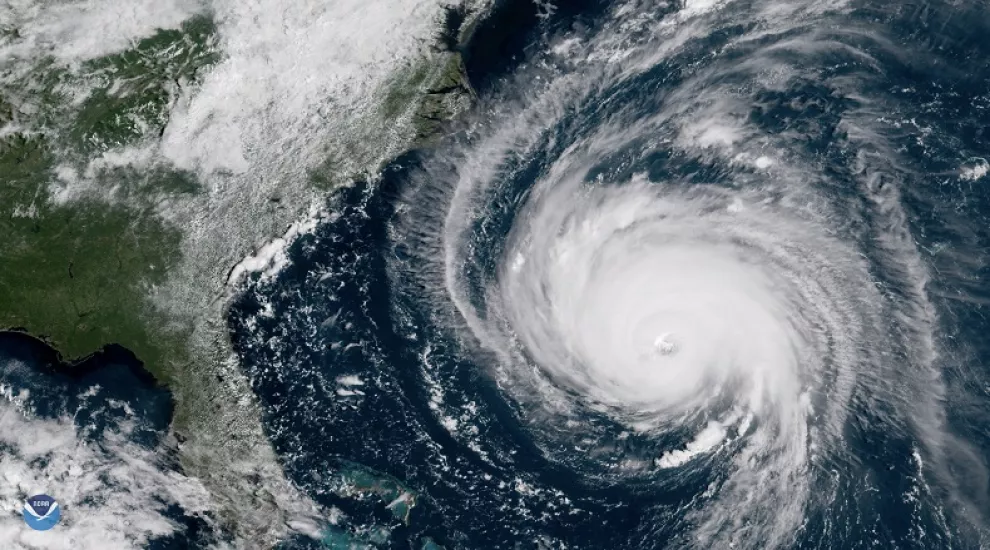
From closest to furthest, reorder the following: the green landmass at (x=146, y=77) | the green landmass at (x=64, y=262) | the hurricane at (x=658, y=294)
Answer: the hurricane at (x=658, y=294) < the green landmass at (x=146, y=77) < the green landmass at (x=64, y=262)

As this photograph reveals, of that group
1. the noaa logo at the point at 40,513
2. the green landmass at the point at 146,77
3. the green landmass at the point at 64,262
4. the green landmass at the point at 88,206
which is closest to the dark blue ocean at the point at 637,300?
the green landmass at the point at 64,262

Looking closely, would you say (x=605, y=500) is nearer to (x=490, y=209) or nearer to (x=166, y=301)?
(x=490, y=209)

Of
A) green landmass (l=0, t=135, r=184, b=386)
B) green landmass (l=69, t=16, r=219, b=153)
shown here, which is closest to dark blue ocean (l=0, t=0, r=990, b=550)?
green landmass (l=0, t=135, r=184, b=386)

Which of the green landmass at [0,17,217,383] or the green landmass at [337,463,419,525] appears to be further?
the green landmass at [337,463,419,525]

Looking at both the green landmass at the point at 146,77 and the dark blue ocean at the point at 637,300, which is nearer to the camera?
the dark blue ocean at the point at 637,300

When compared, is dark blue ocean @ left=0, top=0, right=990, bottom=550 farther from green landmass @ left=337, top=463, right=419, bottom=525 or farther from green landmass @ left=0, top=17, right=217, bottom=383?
green landmass @ left=0, top=17, right=217, bottom=383

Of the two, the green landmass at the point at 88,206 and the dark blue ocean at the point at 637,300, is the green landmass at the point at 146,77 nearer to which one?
the green landmass at the point at 88,206
